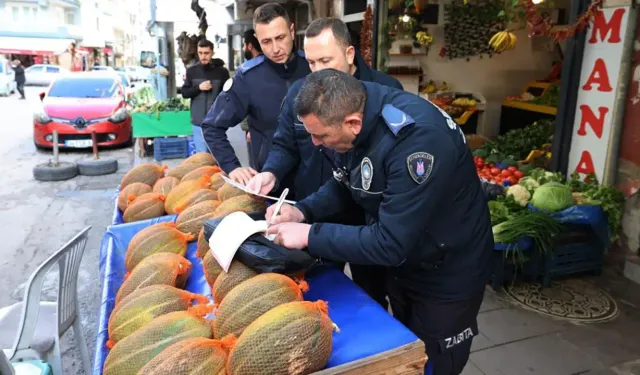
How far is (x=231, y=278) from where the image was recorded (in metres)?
1.96

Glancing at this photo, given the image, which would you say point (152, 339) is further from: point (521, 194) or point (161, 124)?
point (161, 124)

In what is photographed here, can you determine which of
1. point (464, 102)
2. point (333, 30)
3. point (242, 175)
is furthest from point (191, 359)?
point (464, 102)

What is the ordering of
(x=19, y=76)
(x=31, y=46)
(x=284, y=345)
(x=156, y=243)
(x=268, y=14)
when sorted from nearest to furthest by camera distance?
1. (x=284, y=345)
2. (x=156, y=243)
3. (x=268, y=14)
4. (x=19, y=76)
5. (x=31, y=46)

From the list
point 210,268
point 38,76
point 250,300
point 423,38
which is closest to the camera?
point 250,300

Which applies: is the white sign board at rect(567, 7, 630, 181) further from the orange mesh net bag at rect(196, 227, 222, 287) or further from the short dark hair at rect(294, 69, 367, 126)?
the orange mesh net bag at rect(196, 227, 222, 287)

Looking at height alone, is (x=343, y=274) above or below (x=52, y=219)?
above

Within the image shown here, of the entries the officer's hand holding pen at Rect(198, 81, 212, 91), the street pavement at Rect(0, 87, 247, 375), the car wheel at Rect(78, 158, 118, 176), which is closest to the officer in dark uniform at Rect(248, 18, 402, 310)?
the street pavement at Rect(0, 87, 247, 375)

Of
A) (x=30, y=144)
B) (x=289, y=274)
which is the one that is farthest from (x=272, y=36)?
(x=30, y=144)

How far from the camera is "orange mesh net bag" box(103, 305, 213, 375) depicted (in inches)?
65.7

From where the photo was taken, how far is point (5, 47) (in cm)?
3838

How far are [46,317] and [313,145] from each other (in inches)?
70.1

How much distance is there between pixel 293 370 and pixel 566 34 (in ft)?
14.1

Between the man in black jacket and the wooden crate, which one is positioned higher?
the man in black jacket

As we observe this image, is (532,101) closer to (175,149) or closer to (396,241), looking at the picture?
(175,149)
